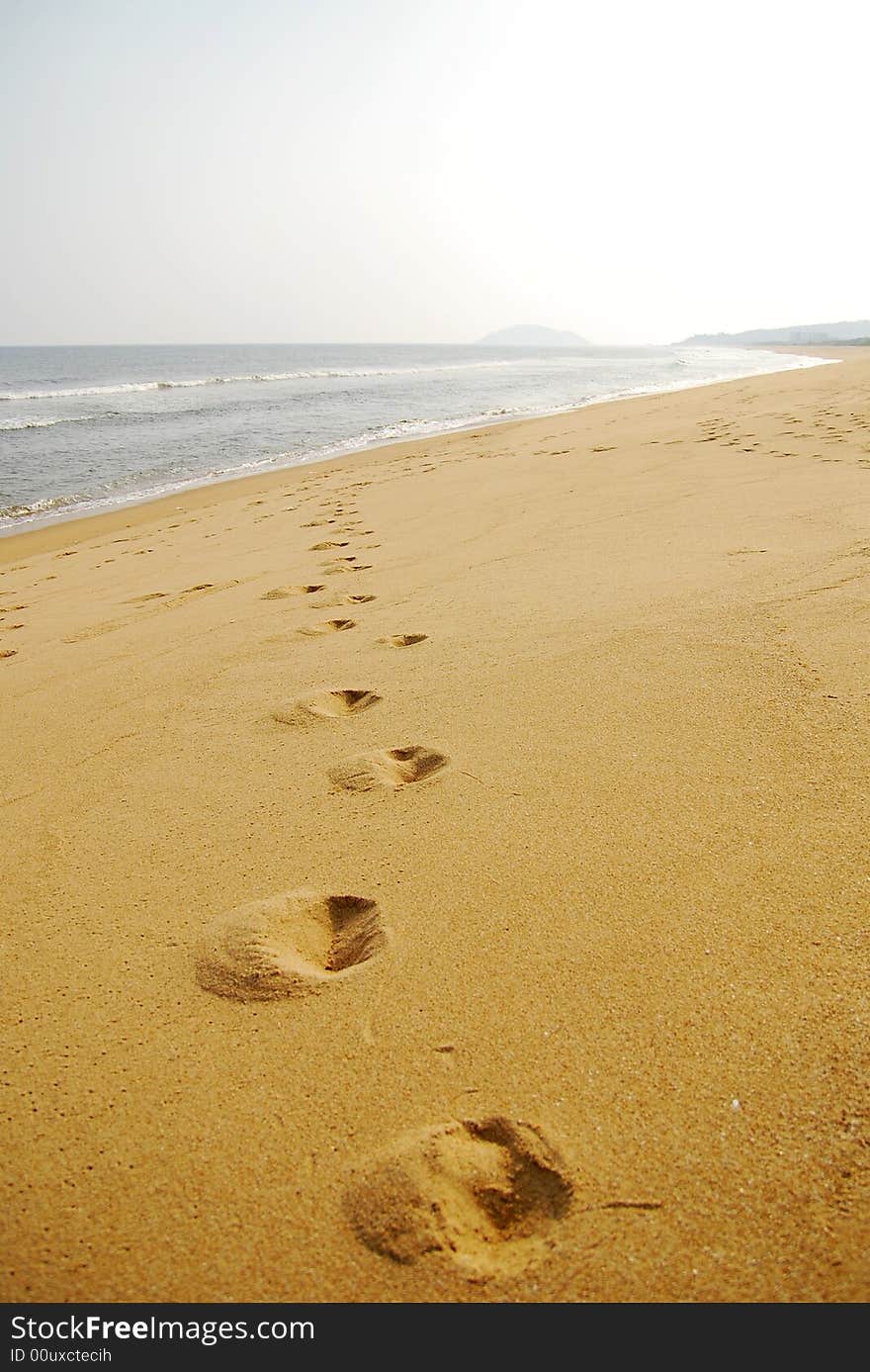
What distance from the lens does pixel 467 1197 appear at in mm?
962

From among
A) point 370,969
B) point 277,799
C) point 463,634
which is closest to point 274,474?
point 463,634

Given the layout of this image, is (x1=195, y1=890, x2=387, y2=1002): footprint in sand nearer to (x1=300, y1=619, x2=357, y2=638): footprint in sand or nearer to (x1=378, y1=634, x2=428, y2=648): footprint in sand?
(x1=378, y1=634, x2=428, y2=648): footprint in sand

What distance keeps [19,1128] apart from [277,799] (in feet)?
2.84

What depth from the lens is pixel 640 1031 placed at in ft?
3.68

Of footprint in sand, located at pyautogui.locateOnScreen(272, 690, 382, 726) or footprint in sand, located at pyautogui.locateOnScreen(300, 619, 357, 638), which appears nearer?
footprint in sand, located at pyautogui.locateOnScreen(272, 690, 382, 726)

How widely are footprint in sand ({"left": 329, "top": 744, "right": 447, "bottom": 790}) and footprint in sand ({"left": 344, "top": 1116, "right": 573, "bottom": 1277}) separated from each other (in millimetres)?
922

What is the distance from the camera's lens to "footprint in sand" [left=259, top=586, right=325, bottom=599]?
3793mm

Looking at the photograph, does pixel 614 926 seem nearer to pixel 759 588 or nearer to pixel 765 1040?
pixel 765 1040

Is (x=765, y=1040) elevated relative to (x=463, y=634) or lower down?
lower down

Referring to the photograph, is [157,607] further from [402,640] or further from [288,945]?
[288,945]

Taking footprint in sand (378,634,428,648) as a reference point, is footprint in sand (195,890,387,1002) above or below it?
below

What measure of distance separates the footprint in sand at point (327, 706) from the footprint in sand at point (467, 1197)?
1403 mm

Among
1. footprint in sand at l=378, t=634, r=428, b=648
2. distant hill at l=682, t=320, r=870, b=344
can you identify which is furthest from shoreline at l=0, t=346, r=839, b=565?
distant hill at l=682, t=320, r=870, b=344
